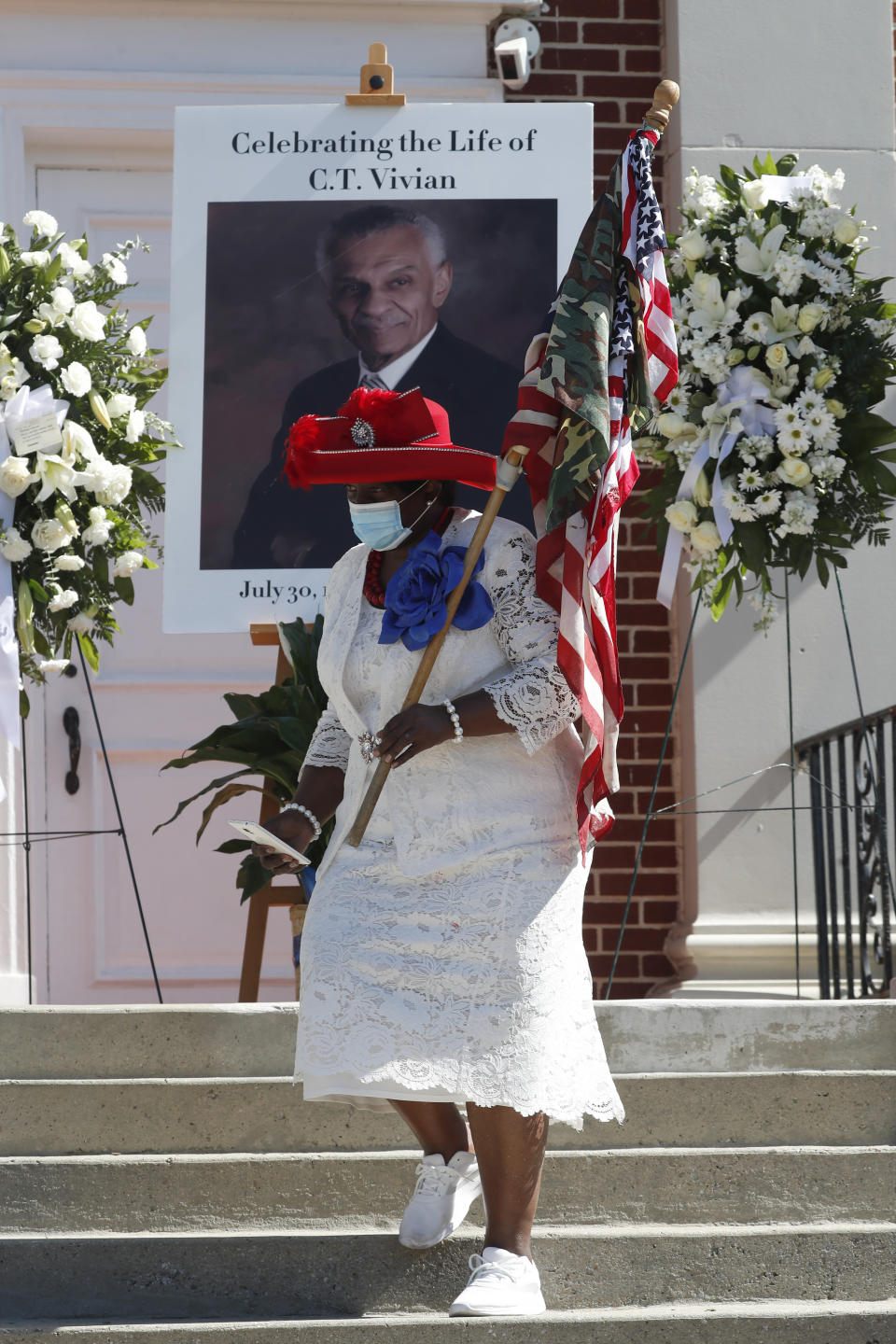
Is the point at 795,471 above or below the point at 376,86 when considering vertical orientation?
below

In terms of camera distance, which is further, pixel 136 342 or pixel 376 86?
pixel 376 86

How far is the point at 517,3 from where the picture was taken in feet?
Result: 19.7

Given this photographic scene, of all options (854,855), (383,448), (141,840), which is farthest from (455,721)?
(141,840)

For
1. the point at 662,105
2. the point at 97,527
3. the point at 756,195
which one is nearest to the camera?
the point at 662,105

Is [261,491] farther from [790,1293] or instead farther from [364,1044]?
[790,1293]

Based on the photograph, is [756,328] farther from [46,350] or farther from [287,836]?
[287,836]

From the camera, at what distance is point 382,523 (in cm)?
321

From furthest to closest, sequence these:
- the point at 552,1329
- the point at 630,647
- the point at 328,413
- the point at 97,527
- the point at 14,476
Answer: the point at 630,647
the point at 328,413
the point at 97,527
the point at 14,476
the point at 552,1329

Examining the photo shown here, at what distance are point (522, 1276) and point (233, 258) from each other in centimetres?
304

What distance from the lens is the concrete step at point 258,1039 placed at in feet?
12.7

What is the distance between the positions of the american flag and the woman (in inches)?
2.3

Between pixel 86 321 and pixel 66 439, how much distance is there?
1.01 ft

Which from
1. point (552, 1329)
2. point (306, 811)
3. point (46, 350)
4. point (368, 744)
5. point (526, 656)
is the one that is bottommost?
point (552, 1329)

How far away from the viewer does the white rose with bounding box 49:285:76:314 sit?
179 inches
